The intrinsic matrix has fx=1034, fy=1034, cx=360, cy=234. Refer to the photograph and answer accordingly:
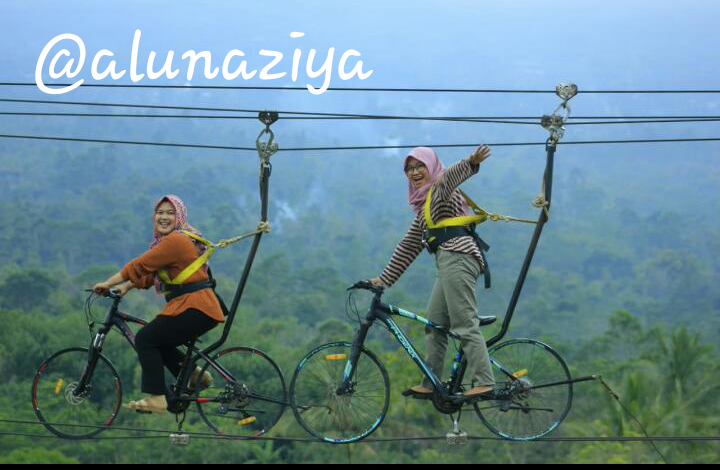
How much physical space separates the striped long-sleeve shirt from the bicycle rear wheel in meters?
0.82

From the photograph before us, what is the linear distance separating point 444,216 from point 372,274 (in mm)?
104611

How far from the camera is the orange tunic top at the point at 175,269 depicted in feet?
23.8

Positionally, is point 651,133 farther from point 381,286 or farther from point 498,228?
point 381,286

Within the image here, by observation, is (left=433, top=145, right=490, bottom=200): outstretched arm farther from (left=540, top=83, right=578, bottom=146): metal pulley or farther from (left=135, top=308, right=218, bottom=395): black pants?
(left=135, top=308, right=218, bottom=395): black pants

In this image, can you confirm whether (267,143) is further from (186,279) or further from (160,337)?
(160,337)

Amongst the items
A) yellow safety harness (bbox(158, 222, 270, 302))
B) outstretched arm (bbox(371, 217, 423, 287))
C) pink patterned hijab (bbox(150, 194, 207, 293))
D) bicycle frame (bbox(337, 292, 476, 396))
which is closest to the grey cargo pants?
bicycle frame (bbox(337, 292, 476, 396))

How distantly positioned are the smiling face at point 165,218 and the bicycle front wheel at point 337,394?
4.48ft

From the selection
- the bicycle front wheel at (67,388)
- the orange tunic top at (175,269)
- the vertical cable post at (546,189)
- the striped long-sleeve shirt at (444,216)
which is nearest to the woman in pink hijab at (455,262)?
the striped long-sleeve shirt at (444,216)

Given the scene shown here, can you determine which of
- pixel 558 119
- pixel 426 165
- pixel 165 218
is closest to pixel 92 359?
pixel 165 218

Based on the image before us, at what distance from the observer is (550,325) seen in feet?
303

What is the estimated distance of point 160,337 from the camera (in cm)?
737

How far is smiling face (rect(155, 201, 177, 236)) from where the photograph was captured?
732 cm

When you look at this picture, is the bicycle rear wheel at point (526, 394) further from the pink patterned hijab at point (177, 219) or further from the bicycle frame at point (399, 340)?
the pink patterned hijab at point (177, 219)

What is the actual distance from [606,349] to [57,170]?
114 meters
